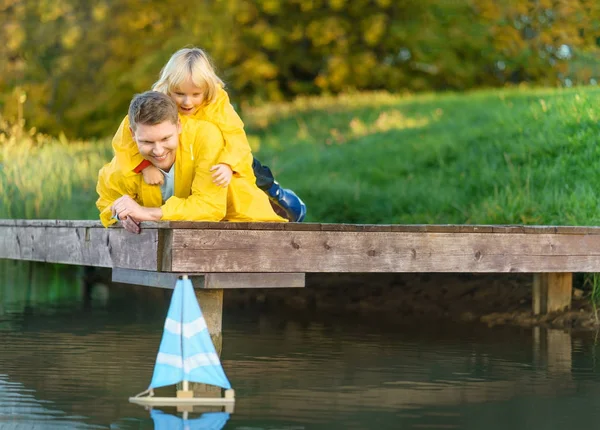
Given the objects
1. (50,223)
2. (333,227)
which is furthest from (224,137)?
(50,223)

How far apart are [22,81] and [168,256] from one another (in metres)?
23.5

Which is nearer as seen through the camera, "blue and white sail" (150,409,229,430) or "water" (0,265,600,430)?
"blue and white sail" (150,409,229,430)

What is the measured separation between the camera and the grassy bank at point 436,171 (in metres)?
10.8

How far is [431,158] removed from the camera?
44.3 feet

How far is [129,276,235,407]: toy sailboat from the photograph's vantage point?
5.31 m

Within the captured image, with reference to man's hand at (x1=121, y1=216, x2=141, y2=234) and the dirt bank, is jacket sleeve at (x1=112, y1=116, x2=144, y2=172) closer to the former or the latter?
man's hand at (x1=121, y1=216, x2=141, y2=234)

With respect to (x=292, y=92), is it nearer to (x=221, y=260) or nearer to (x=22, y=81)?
(x=22, y=81)

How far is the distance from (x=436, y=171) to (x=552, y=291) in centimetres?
399

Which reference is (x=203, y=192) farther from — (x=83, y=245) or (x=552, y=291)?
(x=552, y=291)

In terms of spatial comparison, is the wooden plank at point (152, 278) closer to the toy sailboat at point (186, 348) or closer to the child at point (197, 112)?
the toy sailboat at point (186, 348)

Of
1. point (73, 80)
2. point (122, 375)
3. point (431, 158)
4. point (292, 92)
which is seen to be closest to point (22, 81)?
point (73, 80)

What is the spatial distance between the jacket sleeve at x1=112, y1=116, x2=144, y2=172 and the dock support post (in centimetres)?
414

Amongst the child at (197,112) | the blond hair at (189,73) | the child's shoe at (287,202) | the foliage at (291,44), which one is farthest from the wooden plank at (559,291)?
the foliage at (291,44)

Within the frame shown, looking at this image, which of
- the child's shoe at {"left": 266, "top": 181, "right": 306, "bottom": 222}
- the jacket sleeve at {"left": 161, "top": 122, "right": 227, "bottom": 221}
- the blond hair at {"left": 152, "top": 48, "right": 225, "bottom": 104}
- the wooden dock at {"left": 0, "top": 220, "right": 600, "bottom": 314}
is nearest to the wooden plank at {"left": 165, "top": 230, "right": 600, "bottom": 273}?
the wooden dock at {"left": 0, "top": 220, "right": 600, "bottom": 314}
